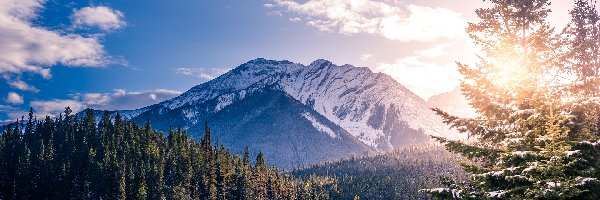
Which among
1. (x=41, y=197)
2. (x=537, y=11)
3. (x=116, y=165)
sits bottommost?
(x=41, y=197)

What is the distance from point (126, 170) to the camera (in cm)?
13962

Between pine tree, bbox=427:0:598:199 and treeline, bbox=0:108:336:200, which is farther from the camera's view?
treeline, bbox=0:108:336:200

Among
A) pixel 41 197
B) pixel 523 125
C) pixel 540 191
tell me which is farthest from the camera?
pixel 41 197

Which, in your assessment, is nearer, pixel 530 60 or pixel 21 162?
pixel 530 60

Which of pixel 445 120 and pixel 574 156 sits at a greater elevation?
pixel 445 120

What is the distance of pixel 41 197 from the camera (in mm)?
132125

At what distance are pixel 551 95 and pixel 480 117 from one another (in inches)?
123

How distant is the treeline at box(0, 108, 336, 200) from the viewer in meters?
134

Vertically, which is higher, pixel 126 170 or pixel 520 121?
pixel 520 121

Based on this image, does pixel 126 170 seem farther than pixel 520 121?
Yes

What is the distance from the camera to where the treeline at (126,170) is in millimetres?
133500

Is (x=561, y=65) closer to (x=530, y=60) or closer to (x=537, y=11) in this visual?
(x=530, y=60)

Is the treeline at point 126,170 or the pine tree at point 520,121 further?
the treeline at point 126,170

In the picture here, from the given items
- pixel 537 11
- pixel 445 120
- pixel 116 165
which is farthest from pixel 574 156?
pixel 116 165
